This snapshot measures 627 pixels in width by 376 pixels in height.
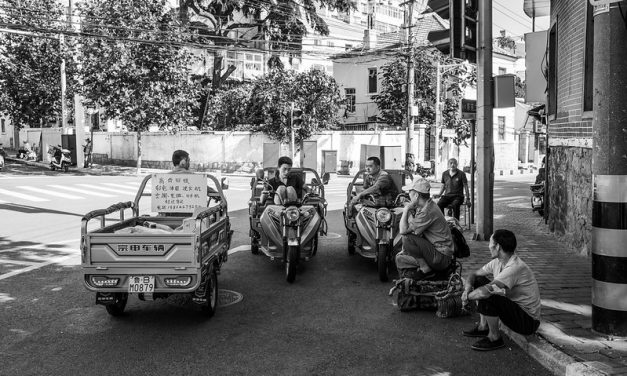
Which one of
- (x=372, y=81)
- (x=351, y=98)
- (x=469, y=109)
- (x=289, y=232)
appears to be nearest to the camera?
(x=289, y=232)

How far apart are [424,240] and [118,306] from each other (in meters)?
3.80

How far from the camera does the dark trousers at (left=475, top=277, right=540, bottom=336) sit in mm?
5547

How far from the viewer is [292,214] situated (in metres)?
8.59

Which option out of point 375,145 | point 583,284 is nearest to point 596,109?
point 583,284

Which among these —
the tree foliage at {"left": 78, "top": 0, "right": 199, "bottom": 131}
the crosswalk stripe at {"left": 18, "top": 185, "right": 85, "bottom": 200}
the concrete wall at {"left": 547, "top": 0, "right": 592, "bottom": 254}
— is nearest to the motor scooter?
the tree foliage at {"left": 78, "top": 0, "right": 199, "bottom": 131}

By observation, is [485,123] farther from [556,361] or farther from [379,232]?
[556,361]

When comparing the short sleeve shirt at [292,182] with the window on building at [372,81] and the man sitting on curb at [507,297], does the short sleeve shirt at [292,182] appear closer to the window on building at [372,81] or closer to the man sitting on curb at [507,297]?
the man sitting on curb at [507,297]

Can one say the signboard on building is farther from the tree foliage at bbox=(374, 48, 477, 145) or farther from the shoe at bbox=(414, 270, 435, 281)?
the tree foliage at bbox=(374, 48, 477, 145)

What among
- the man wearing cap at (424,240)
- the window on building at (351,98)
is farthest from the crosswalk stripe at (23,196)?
the window on building at (351,98)

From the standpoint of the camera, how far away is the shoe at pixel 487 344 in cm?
562

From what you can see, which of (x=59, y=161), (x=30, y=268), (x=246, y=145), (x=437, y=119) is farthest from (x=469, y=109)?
(x=59, y=161)

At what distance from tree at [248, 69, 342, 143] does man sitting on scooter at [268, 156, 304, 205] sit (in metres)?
21.5

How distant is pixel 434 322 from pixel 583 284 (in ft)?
8.73

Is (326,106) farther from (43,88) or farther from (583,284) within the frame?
(583,284)
